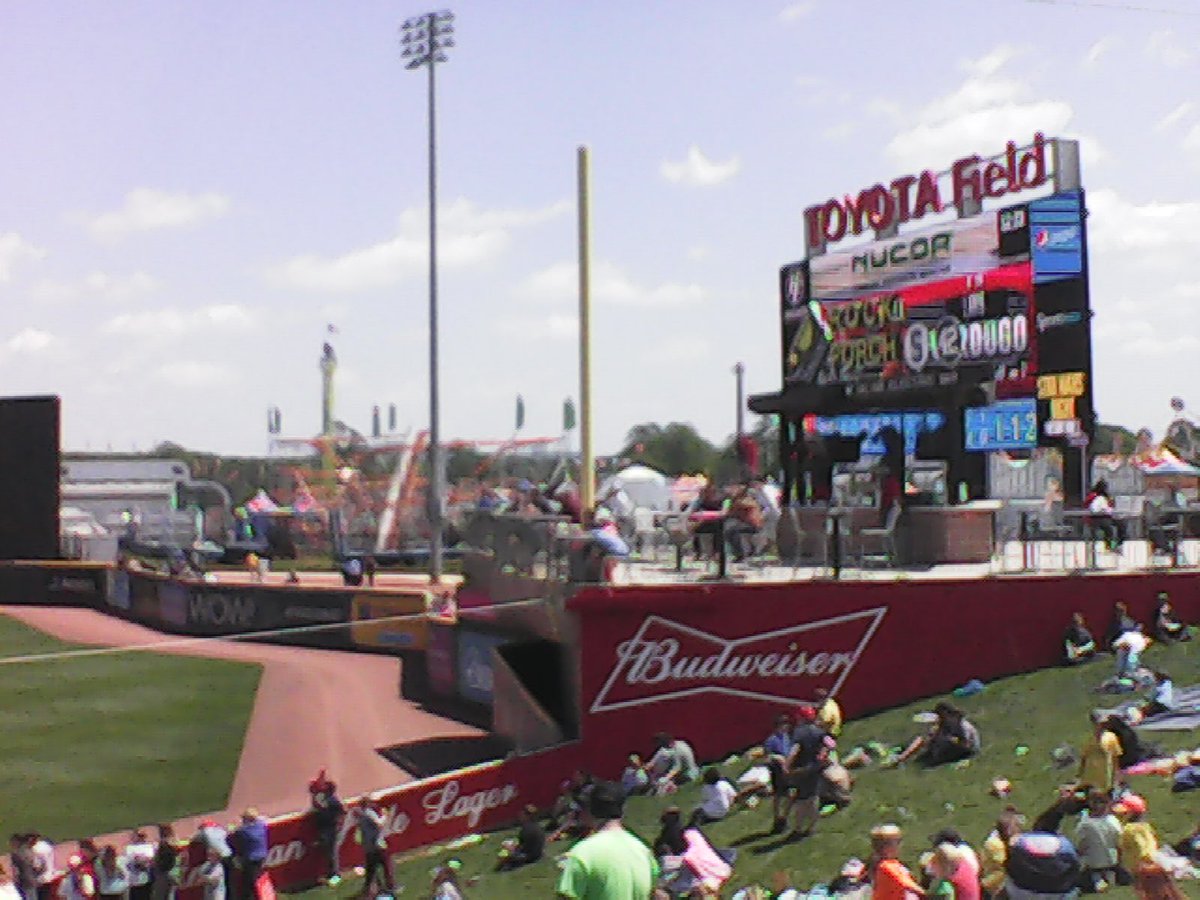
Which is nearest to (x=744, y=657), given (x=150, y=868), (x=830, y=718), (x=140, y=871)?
(x=830, y=718)

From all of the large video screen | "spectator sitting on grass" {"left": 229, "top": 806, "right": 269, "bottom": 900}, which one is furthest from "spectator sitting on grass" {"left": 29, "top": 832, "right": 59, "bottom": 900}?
the large video screen

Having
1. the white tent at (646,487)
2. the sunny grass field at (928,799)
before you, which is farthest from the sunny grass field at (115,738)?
the white tent at (646,487)

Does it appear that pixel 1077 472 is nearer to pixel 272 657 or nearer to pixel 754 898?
pixel 754 898

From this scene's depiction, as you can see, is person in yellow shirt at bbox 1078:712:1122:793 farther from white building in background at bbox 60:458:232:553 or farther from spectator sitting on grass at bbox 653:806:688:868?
white building in background at bbox 60:458:232:553

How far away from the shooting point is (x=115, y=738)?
86.0 feet

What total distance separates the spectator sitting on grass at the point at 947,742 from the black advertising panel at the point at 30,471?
3312cm

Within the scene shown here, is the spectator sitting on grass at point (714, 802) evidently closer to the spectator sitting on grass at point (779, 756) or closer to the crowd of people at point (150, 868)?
the spectator sitting on grass at point (779, 756)

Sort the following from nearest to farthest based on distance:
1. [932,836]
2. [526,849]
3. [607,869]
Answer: [607,869]
[932,836]
[526,849]

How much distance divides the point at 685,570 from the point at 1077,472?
691 centimetres

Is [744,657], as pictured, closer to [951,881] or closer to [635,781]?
[635,781]

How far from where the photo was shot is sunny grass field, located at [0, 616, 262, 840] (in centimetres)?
2202

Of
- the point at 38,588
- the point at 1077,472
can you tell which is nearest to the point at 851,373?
the point at 1077,472

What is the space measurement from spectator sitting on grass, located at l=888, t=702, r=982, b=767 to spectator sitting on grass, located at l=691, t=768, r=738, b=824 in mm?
1725

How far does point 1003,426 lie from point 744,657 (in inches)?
300
